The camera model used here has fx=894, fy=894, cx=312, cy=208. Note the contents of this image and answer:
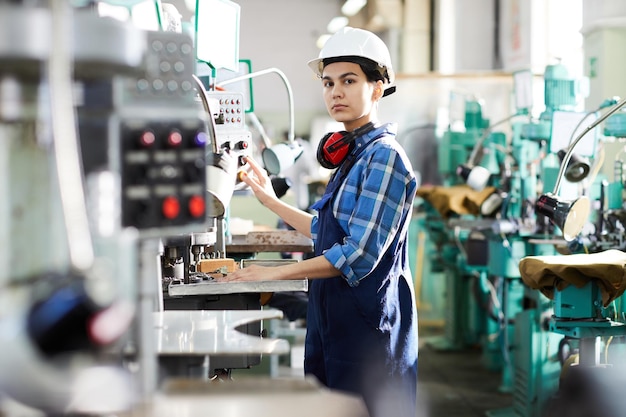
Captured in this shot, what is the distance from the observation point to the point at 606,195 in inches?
149

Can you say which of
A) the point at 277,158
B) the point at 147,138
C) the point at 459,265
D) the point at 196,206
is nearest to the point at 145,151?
the point at 147,138

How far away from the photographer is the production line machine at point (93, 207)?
1227 mm

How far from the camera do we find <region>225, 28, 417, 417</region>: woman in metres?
2.46

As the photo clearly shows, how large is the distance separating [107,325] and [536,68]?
6716 mm

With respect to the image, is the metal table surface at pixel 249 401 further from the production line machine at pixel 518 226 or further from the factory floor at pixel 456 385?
the factory floor at pixel 456 385

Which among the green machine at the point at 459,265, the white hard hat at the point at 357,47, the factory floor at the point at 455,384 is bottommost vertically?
the factory floor at the point at 455,384

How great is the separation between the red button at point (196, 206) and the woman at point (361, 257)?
101 cm

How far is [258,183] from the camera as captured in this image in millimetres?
2926

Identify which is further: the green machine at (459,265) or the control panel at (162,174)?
the green machine at (459,265)

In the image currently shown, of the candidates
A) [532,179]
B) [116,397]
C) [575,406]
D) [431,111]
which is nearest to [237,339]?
[116,397]

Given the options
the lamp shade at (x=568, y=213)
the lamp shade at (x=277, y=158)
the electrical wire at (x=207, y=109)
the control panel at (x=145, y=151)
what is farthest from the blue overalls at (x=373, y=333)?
the control panel at (x=145, y=151)

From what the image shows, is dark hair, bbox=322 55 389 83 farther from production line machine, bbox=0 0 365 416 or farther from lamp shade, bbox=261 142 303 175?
production line machine, bbox=0 0 365 416

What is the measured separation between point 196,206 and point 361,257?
103cm

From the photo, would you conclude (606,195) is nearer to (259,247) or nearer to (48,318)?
(259,247)
